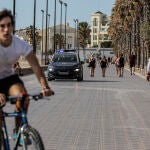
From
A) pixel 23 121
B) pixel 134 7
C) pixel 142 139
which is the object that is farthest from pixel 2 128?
pixel 134 7

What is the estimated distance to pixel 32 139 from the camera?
5984 mm

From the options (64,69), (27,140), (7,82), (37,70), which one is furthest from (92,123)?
(64,69)

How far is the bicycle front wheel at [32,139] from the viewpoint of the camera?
5953mm

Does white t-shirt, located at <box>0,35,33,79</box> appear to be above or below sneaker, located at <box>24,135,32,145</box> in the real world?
above

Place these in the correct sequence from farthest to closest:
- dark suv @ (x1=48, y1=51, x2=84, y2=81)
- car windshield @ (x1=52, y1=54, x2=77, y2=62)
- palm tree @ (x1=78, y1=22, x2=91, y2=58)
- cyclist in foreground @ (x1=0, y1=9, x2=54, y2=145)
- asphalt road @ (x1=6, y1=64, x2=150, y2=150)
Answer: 1. palm tree @ (x1=78, y1=22, x2=91, y2=58)
2. car windshield @ (x1=52, y1=54, x2=77, y2=62)
3. dark suv @ (x1=48, y1=51, x2=84, y2=81)
4. asphalt road @ (x1=6, y1=64, x2=150, y2=150)
5. cyclist in foreground @ (x1=0, y1=9, x2=54, y2=145)

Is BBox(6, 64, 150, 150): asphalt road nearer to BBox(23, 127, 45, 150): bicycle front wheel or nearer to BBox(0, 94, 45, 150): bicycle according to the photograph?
BBox(0, 94, 45, 150): bicycle

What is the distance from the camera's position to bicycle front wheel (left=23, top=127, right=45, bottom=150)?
19.5 ft

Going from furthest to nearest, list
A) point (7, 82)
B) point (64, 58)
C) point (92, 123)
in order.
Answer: point (64, 58), point (92, 123), point (7, 82)

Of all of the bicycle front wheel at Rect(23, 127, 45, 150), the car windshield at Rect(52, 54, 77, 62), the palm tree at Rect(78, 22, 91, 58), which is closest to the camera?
the bicycle front wheel at Rect(23, 127, 45, 150)

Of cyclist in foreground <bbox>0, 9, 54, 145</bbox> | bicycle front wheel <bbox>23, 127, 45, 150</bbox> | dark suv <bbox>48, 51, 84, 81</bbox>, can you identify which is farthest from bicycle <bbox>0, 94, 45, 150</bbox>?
dark suv <bbox>48, 51, 84, 81</bbox>

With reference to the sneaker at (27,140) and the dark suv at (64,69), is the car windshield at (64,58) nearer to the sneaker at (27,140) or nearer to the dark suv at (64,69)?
the dark suv at (64,69)

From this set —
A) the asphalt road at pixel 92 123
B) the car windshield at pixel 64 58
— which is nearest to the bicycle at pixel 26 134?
the asphalt road at pixel 92 123

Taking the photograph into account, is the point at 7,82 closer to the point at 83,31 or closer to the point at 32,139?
the point at 32,139

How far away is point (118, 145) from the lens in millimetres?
10469
